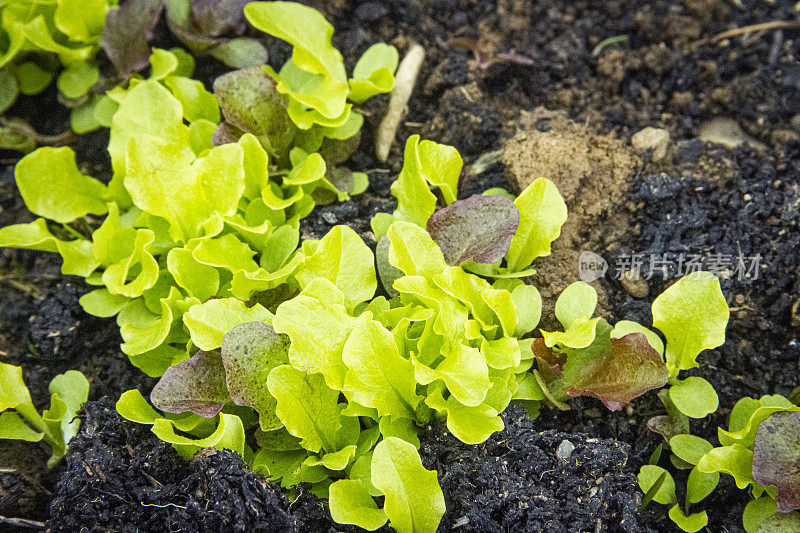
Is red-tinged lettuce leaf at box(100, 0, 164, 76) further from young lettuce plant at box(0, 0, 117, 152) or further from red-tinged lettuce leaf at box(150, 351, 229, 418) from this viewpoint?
red-tinged lettuce leaf at box(150, 351, 229, 418)

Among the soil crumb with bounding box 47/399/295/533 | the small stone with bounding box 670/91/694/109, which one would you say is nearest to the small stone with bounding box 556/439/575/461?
the soil crumb with bounding box 47/399/295/533

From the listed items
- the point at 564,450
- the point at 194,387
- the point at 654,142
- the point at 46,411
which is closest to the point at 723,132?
the point at 654,142

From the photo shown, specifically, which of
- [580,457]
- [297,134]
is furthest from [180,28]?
[580,457]

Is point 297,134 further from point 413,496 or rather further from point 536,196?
point 413,496

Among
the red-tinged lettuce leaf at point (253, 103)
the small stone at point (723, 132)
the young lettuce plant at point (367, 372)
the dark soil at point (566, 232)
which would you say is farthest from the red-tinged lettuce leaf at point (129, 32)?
the small stone at point (723, 132)

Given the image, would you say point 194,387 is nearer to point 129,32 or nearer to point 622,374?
point 622,374

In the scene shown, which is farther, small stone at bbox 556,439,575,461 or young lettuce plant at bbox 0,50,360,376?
young lettuce plant at bbox 0,50,360,376
